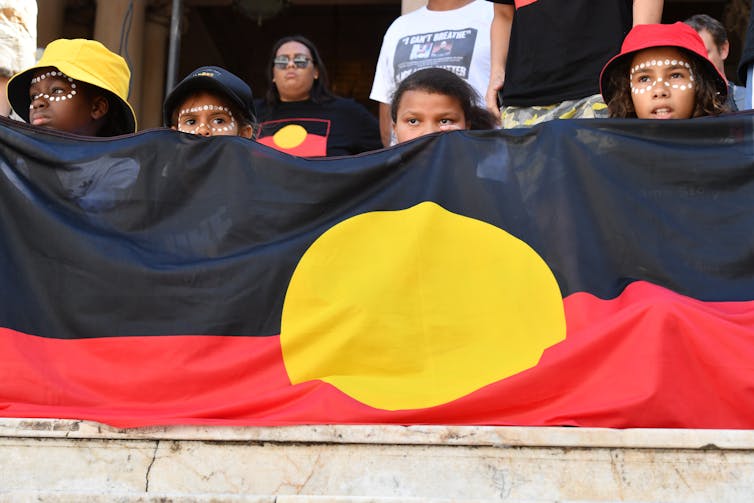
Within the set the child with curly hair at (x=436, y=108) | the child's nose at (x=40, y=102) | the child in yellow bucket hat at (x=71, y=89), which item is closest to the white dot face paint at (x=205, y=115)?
the child in yellow bucket hat at (x=71, y=89)

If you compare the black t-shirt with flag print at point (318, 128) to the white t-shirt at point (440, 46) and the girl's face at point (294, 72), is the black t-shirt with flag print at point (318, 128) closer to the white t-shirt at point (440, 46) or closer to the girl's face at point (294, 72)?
the girl's face at point (294, 72)

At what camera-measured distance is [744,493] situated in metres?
3.05

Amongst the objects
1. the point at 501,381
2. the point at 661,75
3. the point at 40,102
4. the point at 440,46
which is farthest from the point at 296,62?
the point at 501,381

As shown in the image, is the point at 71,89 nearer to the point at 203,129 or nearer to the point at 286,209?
the point at 203,129

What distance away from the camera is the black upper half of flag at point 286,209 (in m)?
3.68

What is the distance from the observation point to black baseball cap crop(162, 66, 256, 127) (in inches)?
185

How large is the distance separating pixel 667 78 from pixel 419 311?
5.07ft

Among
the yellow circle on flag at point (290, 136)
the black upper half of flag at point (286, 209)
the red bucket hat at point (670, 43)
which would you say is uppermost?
the red bucket hat at point (670, 43)

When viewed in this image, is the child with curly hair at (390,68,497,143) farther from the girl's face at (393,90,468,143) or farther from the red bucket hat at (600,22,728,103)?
the red bucket hat at (600,22,728,103)

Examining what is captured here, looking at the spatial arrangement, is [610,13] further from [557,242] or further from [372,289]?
[372,289]

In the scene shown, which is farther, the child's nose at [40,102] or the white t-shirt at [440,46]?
the white t-shirt at [440,46]

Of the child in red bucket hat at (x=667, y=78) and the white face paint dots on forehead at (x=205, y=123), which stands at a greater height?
the child in red bucket hat at (x=667, y=78)

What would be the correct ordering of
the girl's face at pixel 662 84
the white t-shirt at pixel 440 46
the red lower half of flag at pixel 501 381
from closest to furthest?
the red lower half of flag at pixel 501 381
the girl's face at pixel 662 84
the white t-shirt at pixel 440 46

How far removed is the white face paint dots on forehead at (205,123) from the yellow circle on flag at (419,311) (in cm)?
121
